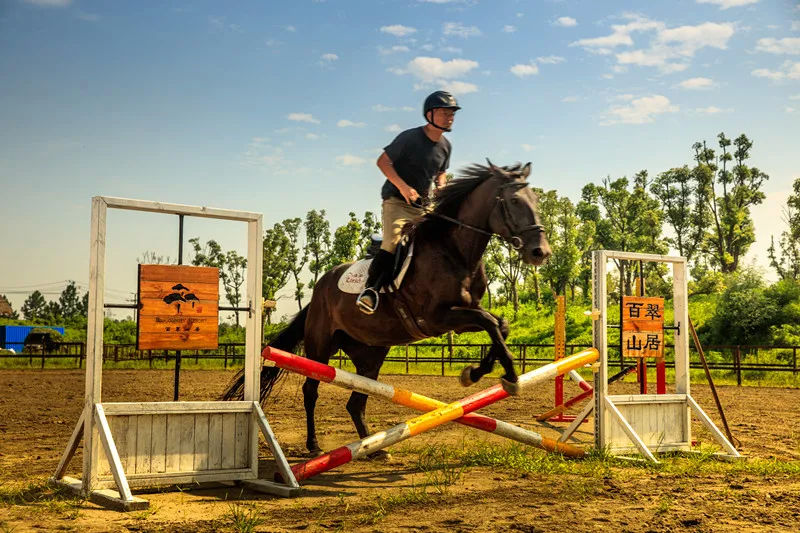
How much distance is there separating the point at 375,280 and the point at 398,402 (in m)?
1.29

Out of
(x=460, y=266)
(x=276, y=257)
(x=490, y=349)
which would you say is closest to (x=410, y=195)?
(x=460, y=266)

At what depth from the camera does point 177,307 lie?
582cm

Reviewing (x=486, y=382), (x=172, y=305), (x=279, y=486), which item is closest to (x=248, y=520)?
(x=279, y=486)

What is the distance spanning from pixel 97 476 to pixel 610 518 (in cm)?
371

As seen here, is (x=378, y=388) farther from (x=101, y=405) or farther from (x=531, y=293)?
(x=531, y=293)

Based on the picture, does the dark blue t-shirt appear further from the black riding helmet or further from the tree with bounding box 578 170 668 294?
the tree with bounding box 578 170 668 294

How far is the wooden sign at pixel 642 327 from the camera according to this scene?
7.69 meters

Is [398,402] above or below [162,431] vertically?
above

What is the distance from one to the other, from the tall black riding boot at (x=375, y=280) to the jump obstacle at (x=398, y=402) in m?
0.83

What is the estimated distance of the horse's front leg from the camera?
18.5ft

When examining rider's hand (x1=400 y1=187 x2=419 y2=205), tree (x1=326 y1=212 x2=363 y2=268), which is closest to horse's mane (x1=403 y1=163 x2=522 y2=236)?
rider's hand (x1=400 y1=187 x2=419 y2=205)

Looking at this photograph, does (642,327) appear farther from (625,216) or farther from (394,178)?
(625,216)

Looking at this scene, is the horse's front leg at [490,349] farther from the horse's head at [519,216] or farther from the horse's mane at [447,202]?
the horse's mane at [447,202]

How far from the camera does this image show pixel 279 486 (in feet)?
17.8
